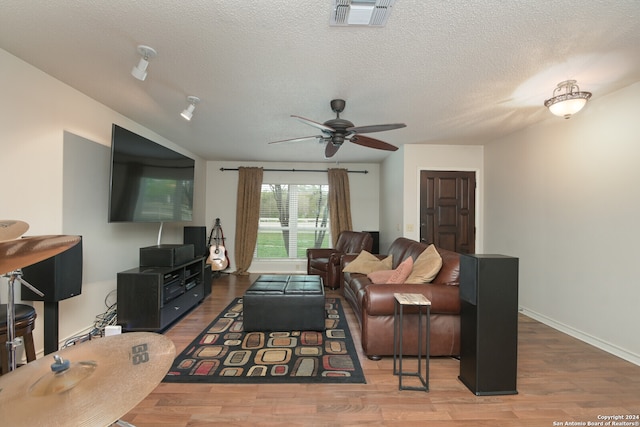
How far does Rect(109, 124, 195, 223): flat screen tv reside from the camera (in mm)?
2855

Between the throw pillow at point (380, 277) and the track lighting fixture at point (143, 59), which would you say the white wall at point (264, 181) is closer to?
the throw pillow at point (380, 277)

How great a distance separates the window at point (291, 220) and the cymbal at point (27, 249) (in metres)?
5.39

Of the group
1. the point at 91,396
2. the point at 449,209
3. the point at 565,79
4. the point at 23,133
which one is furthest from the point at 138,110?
the point at 449,209

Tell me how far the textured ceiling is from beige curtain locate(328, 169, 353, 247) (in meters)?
2.68

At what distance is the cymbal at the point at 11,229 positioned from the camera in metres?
0.58

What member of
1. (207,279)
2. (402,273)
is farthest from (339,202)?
(402,273)

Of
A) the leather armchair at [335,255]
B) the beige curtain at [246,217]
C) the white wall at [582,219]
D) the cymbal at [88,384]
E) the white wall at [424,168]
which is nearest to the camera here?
the cymbal at [88,384]

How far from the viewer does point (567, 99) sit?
2373 millimetres

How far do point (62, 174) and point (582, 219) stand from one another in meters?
5.05

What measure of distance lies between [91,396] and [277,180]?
555cm

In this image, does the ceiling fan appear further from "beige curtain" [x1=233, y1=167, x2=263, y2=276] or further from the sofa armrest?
"beige curtain" [x1=233, y1=167, x2=263, y2=276]

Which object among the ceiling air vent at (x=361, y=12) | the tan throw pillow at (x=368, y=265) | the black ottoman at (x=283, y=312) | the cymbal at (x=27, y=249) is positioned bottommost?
the black ottoman at (x=283, y=312)

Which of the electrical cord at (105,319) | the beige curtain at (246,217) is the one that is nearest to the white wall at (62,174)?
the electrical cord at (105,319)

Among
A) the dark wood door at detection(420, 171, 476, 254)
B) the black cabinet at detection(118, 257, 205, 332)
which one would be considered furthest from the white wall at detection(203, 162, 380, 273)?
the black cabinet at detection(118, 257, 205, 332)
